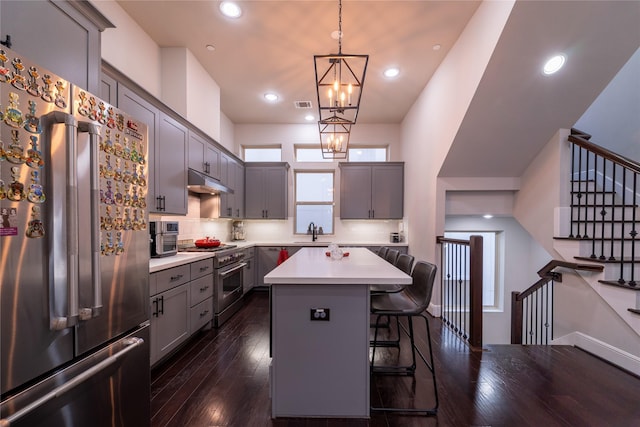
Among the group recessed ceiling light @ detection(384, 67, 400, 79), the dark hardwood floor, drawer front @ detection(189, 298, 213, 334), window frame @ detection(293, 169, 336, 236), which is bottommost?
the dark hardwood floor

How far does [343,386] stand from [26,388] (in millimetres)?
1520

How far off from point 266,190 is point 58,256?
14.5 ft

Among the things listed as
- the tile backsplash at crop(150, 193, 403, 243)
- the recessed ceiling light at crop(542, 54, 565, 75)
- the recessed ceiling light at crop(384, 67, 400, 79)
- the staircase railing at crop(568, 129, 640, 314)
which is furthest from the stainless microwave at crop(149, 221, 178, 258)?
the staircase railing at crop(568, 129, 640, 314)

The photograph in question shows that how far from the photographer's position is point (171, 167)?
9.28ft

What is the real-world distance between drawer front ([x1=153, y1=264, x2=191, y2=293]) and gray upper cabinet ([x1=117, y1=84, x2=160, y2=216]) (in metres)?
0.65

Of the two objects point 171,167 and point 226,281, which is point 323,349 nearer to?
point 226,281

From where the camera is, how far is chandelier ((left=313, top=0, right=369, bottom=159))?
216cm

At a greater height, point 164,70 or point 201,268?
point 164,70

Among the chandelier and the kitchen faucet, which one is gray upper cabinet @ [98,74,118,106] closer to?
the chandelier

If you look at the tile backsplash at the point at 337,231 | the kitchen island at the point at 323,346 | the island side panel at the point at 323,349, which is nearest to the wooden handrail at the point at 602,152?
the kitchen island at the point at 323,346

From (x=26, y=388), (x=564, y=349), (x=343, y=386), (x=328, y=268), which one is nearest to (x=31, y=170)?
(x=26, y=388)

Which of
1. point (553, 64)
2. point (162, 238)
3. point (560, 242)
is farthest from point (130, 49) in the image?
point (560, 242)

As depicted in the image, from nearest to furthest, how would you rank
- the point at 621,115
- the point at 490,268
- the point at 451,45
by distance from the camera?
the point at 451,45 → the point at 621,115 → the point at 490,268

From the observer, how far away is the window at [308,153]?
572 cm
